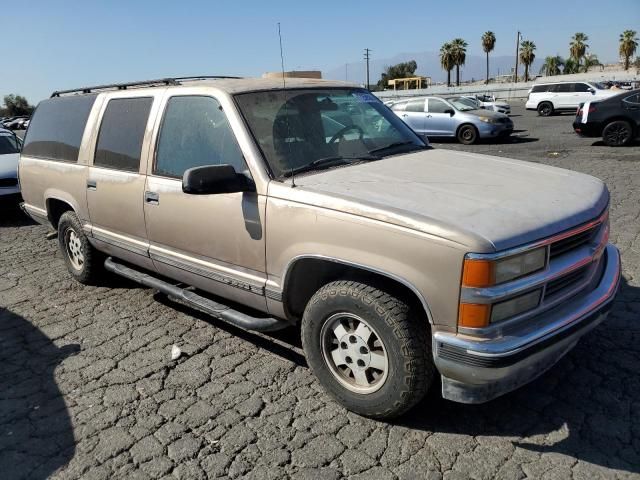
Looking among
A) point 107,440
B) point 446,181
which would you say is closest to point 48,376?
point 107,440

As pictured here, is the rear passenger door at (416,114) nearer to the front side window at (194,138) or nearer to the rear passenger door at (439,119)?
the rear passenger door at (439,119)

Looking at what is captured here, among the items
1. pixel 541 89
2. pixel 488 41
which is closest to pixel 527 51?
pixel 488 41

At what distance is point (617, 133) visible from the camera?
13977 millimetres

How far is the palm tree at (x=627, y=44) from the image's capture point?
72000 millimetres

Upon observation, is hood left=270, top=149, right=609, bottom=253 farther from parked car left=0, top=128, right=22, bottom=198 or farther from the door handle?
parked car left=0, top=128, right=22, bottom=198

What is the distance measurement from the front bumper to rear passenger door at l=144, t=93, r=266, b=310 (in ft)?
4.27

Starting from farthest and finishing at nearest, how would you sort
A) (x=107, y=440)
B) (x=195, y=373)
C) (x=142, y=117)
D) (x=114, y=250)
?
(x=114, y=250) → (x=142, y=117) → (x=195, y=373) → (x=107, y=440)

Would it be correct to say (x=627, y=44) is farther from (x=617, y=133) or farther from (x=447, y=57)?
(x=617, y=133)

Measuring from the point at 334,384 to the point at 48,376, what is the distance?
2.09 metres

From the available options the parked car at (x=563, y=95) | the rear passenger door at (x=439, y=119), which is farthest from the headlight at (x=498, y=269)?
the parked car at (x=563, y=95)

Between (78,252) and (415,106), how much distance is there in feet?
48.5

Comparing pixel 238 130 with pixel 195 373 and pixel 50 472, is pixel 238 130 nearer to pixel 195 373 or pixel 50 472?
pixel 195 373

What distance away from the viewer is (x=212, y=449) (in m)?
2.92

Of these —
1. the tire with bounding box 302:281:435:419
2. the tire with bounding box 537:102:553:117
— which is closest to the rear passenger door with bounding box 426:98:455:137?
the tire with bounding box 537:102:553:117
